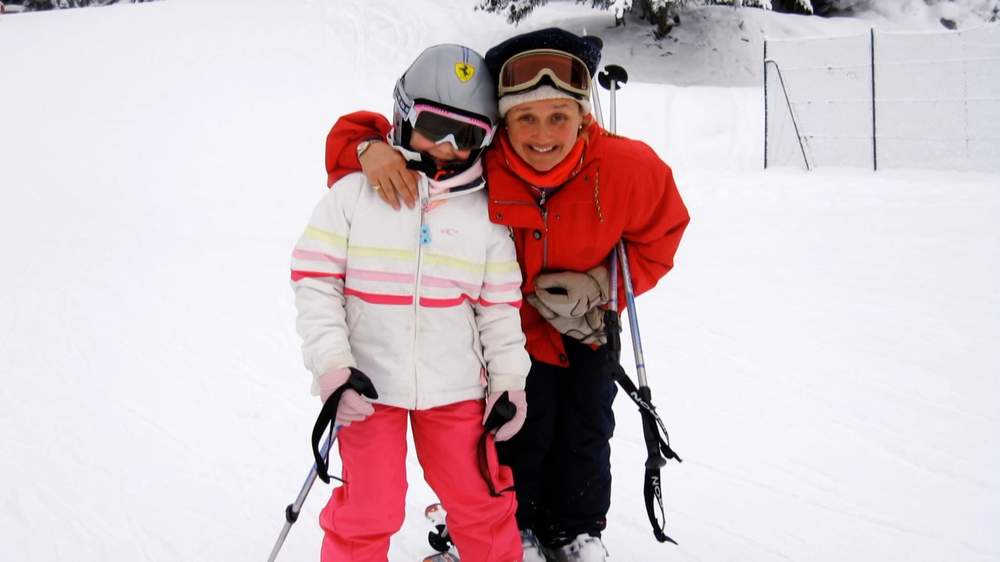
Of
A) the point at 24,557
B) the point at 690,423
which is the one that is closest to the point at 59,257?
the point at 24,557

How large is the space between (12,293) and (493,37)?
13556 millimetres

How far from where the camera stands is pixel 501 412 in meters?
2.21

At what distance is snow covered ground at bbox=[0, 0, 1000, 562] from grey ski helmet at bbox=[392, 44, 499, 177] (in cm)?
163

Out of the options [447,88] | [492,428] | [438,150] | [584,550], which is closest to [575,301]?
[492,428]

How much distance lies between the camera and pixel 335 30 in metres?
17.6

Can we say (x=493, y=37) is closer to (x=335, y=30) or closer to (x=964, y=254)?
(x=335, y=30)

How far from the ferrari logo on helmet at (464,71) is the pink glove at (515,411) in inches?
36.6

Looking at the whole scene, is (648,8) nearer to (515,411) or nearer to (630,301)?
(630,301)

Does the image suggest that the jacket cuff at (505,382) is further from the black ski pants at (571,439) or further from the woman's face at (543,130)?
the woman's face at (543,130)

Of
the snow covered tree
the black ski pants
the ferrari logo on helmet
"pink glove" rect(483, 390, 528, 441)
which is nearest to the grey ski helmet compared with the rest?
the ferrari logo on helmet

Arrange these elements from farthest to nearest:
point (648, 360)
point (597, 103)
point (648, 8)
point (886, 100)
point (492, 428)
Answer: point (648, 8), point (886, 100), point (648, 360), point (597, 103), point (492, 428)

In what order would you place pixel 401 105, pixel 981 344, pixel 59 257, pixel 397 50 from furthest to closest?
pixel 397 50, pixel 59 257, pixel 981 344, pixel 401 105

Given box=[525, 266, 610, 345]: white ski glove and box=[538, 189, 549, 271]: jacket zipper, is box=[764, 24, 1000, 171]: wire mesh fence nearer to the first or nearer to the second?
box=[525, 266, 610, 345]: white ski glove

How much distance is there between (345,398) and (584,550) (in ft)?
3.46
